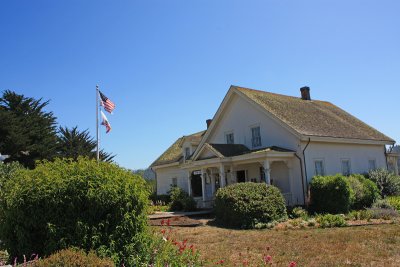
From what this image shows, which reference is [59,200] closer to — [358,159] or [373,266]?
[373,266]

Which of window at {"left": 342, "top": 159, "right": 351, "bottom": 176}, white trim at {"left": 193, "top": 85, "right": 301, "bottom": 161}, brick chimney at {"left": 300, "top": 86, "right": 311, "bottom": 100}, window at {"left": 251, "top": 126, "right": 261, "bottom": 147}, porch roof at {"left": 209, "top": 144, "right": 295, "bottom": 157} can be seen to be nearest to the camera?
white trim at {"left": 193, "top": 85, "right": 301, "bottom": 161}

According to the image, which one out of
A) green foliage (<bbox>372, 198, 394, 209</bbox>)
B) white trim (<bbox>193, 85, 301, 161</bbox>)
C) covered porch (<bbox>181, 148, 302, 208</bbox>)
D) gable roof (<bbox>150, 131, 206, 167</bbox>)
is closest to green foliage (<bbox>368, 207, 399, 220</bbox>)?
green foliage (<bbox>372, 198, 394, 209</bbox>)

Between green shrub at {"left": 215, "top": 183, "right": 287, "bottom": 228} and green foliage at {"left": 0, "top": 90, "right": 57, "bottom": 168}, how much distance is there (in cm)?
2180

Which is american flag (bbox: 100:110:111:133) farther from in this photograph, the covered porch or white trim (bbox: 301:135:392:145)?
white trim (bbox: 301:135:392:145)

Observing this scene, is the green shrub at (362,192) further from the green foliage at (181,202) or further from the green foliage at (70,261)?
the green foliage at (70,261)

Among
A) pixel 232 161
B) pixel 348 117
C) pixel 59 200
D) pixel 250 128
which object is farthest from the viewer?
pixel 348 117

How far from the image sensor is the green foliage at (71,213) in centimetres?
652

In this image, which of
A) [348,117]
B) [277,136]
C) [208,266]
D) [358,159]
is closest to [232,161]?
[277,136]

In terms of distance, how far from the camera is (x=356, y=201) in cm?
2119

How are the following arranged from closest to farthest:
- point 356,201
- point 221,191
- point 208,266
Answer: point 208,266, point 221,191, point 356,201

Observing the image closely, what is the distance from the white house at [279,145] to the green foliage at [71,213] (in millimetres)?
14463

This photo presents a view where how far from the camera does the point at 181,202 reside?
81.1 ft

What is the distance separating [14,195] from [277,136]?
1823 centimetres

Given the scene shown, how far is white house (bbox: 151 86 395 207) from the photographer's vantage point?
71.3 ft
